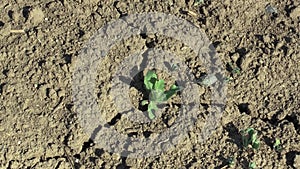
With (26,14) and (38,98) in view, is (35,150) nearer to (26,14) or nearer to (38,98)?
(38,98)

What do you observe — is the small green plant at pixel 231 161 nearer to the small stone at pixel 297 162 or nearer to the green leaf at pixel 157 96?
the small stone at pixel 297 162

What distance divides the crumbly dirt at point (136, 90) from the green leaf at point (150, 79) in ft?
0.37

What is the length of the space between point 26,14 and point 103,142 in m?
1.08

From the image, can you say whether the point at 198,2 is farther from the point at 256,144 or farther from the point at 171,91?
the point at 256,144

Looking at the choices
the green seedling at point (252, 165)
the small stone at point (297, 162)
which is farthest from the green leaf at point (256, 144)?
the small stone at point (297, 162)

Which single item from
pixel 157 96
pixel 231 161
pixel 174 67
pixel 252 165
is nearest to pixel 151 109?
pixel 157 96

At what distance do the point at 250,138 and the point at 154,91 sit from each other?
647 millimetres

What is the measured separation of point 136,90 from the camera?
11.6ft

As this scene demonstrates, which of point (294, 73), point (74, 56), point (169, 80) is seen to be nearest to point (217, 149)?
point (169, 80)

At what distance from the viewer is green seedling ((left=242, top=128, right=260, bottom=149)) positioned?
10.8ft

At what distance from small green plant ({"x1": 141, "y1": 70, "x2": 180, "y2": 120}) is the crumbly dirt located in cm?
8

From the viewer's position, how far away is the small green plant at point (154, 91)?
342 cm

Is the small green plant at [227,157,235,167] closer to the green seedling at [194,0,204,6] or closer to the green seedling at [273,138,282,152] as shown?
the green seedling at [273,138,282,152]

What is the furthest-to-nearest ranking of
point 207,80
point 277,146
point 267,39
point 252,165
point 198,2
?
point 198,2 < point 267,39 < point 207,80 < point 277,146 < point 252,165
